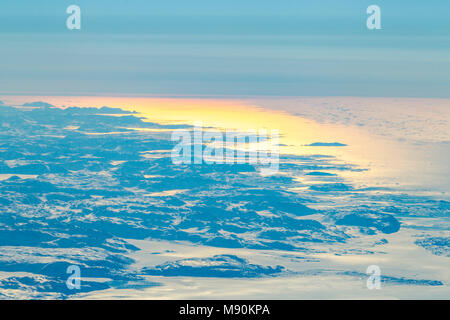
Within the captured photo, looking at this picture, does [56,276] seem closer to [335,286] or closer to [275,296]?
[275,296]

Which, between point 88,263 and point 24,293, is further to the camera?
point 88,263

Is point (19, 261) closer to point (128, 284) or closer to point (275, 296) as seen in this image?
point (128, 284)

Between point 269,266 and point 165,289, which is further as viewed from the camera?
point 269,266
